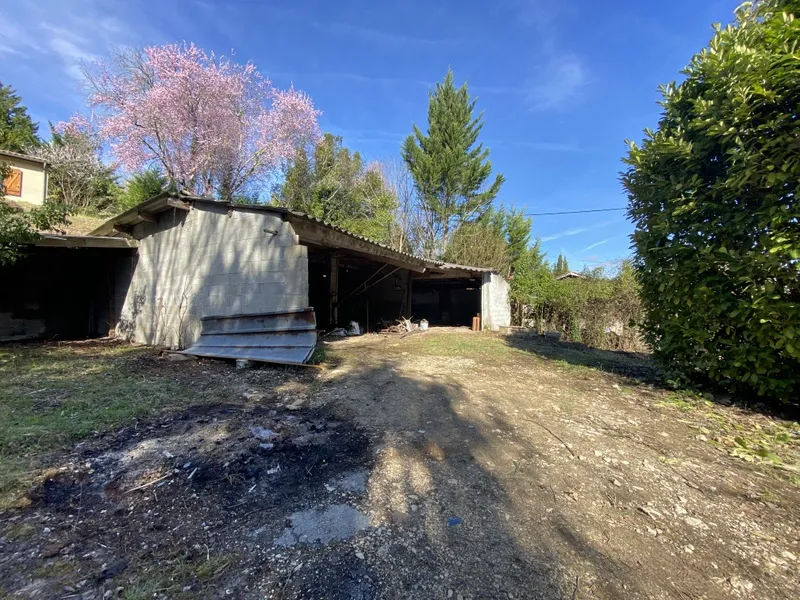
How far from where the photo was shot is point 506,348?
891cm

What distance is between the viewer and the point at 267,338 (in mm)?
6477

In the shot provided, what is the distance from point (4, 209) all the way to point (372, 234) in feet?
46.1

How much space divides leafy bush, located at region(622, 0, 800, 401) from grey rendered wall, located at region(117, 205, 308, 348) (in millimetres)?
5396

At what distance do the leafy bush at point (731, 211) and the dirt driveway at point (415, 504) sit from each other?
30.1 inches

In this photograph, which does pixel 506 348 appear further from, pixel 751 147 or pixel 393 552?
pixel 393 552

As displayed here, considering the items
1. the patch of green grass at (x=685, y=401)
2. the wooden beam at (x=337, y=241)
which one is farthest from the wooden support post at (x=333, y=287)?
the patch of green grass at (x=685, y=401)

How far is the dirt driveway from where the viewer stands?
1781mm

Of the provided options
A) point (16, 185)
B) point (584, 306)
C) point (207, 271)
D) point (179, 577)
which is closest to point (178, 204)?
point (207, 271)

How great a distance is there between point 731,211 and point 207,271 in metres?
8.27

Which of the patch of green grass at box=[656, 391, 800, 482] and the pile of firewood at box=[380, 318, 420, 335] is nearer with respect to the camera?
the patch of green grass at box=[656, 391, 800, 482]

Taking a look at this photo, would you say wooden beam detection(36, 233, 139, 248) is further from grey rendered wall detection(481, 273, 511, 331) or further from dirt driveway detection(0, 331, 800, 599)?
grey rendered wall detection(481, 273, 511, 331)

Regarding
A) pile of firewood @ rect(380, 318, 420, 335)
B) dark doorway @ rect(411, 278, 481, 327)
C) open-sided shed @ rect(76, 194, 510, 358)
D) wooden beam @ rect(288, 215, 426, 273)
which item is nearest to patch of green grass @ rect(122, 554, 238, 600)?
open-sided shed @ rect(76, 194, 510, 358)

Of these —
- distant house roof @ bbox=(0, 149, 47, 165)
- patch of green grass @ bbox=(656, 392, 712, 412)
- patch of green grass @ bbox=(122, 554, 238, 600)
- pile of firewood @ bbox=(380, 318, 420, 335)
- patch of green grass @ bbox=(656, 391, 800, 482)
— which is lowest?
patch of green grass @ bbox=(122, 554, 238, 600)

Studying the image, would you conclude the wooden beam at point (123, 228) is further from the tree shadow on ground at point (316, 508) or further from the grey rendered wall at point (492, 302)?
the grey rendered wall at point (492, 302)
